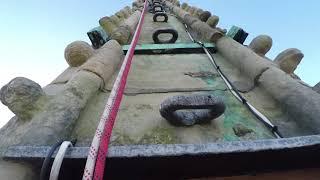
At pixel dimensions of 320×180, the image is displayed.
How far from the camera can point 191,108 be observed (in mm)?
2158

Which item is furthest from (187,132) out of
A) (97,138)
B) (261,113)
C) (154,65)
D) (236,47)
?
(236,47)

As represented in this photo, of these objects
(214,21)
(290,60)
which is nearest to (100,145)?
(290,60)

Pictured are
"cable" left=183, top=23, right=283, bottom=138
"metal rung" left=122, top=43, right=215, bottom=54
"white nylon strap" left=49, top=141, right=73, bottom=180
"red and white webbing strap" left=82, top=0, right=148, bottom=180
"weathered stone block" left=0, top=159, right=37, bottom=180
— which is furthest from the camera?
"metal rung" left=122, top=43, right=215, bottom=54

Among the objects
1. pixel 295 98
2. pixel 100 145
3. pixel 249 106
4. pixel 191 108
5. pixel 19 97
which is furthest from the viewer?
pixel 249 106

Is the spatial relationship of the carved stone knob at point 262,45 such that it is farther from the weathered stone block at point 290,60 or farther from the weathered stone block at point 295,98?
the weathered stone block at point 295,98

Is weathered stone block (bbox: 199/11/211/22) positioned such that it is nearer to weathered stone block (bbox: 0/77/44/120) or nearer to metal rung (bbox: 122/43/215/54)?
metal rung (bbox: 122/43/215/54)

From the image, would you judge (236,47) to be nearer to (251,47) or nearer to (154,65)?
(251,47)

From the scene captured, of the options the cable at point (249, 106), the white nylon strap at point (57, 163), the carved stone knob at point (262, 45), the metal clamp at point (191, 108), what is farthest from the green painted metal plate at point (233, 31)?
the white nylon strap at point (57, 163)

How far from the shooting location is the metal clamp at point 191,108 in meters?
2.15

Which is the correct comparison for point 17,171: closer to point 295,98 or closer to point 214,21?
point 295,98

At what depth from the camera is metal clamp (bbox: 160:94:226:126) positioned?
7.07ft

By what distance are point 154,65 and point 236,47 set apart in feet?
3.13

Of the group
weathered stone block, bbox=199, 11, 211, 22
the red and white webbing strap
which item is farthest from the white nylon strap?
weathered stone block, bbox=199, 11, 211, 22

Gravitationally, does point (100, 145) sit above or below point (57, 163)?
above
